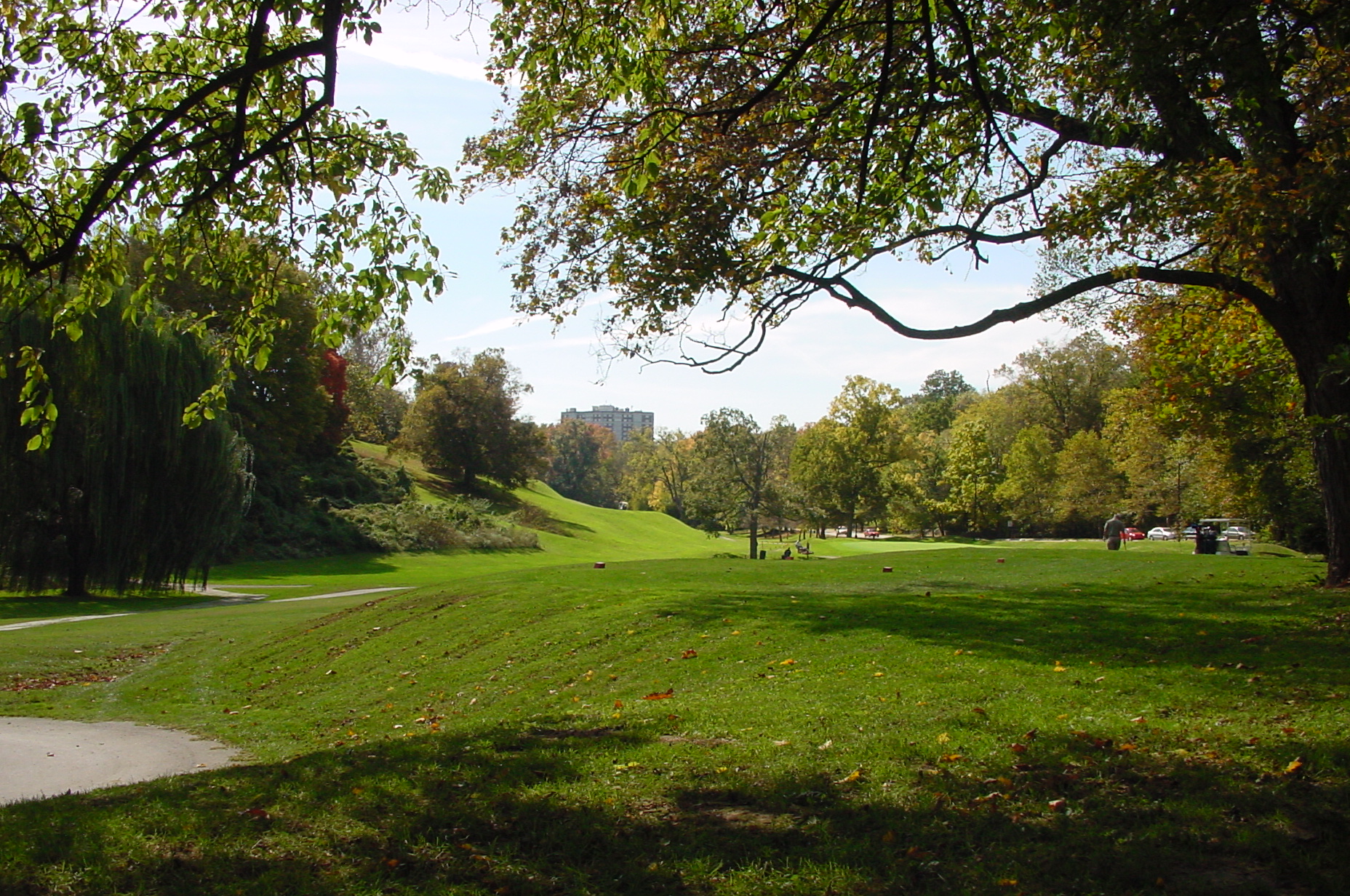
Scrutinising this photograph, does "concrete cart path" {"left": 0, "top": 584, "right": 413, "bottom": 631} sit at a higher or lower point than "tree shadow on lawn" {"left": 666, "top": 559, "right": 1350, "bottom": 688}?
lower

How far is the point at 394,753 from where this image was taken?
736cm

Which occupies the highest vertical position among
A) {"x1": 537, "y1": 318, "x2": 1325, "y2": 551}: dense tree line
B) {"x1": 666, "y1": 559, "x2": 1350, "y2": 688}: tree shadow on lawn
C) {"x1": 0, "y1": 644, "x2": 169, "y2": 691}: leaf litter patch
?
{"x1": 537, "y1": 318, "x2": 1325, "y2": 551}: dense tree line

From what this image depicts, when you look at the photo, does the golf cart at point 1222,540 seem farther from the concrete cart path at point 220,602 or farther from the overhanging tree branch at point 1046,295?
the concrete cart path at point 220,602

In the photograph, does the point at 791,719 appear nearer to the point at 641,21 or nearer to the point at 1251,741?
the point at 1251,741

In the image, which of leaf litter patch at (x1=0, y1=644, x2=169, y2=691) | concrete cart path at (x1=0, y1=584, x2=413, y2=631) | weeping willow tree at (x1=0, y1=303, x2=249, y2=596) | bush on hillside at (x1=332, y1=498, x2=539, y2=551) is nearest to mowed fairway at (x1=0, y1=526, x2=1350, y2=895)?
leaf litter patch at (x1=0, y1=644, x2=169, y2=691)

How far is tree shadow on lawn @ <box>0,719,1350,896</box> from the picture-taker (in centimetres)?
445

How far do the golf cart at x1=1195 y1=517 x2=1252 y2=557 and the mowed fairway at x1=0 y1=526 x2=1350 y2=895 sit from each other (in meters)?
19.0

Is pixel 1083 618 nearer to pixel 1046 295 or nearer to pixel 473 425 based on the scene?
pixel 1046 295

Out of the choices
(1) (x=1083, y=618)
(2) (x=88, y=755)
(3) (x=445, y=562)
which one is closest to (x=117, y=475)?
(2) (x=88, y=755)

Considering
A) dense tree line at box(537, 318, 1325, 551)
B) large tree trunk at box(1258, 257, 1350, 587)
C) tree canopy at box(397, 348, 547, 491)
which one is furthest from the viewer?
tree canopy at box(397, 348, 547, 491)

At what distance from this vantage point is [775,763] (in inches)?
253

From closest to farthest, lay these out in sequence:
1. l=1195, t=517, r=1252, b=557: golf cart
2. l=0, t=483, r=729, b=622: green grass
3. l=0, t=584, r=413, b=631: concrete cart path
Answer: l=0, t=584, r=413, b=631: concrete cart path < l=0, t=483, r=729, b=622: green grass < l=1195, t=517, r=1252, b=557: golf cart

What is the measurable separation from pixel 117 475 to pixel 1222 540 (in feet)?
153

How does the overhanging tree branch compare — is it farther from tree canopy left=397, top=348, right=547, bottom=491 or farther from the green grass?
tree canopy left=397, top=348, right=547, bottom=491
